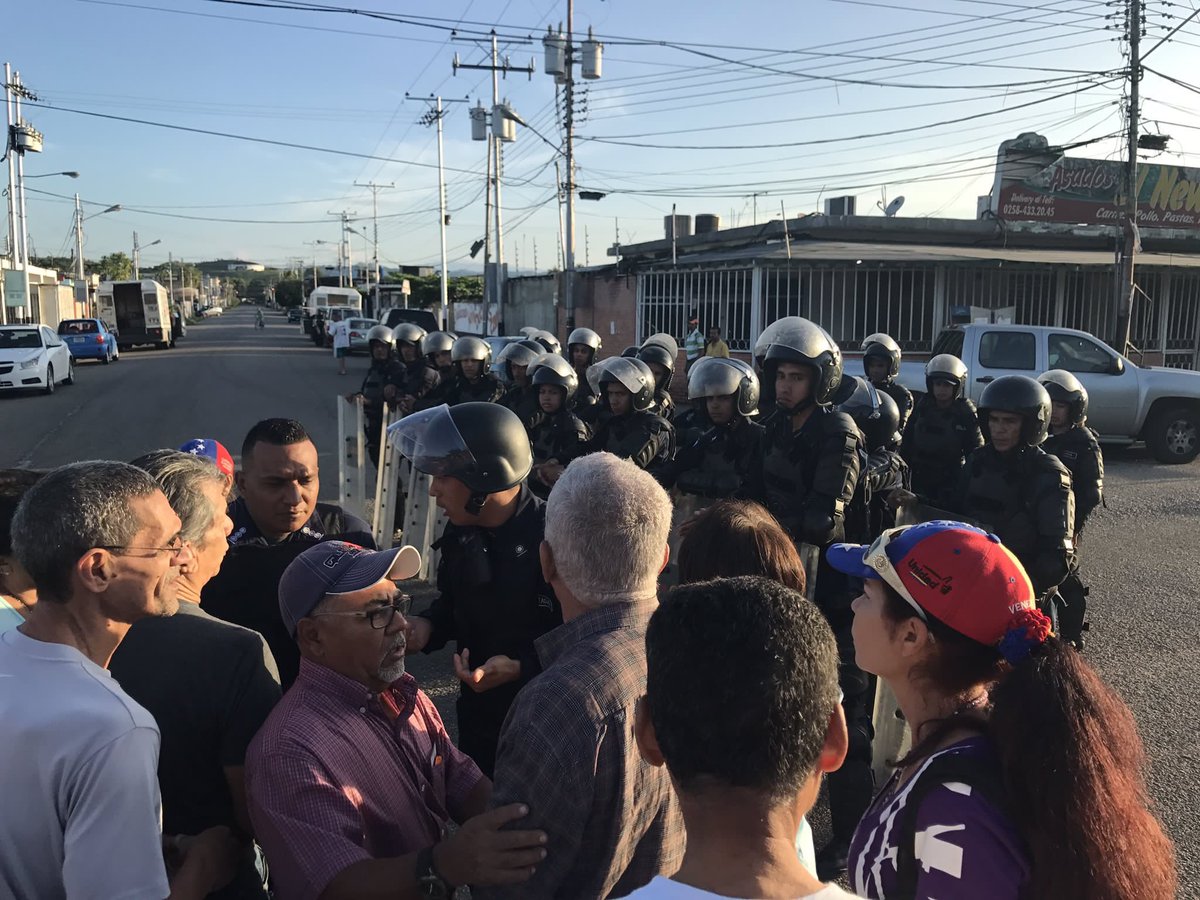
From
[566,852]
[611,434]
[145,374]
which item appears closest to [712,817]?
[566,852]

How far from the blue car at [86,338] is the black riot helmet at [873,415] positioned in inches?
1210

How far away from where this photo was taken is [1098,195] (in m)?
25.4

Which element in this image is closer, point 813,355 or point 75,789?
point 75,789

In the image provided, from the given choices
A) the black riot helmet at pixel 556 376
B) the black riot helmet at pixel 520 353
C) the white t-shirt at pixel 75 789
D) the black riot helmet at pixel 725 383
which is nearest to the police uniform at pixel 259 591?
the white t-shirt at pixel 75 789

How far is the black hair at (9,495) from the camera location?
2.30 m

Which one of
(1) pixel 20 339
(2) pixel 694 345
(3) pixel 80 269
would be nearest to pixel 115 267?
(3) pixel 80 269

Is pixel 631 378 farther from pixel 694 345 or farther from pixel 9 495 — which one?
pixel 694 345

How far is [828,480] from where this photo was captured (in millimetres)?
4594

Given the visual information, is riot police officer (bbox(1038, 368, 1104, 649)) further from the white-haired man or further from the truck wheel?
the truck wheel

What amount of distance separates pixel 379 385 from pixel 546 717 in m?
9.94

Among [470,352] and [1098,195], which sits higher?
[1098,195]

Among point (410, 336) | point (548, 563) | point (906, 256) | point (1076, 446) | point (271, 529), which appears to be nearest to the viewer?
point (548, 563)

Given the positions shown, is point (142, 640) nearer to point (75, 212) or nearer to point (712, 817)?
point (712, 817)

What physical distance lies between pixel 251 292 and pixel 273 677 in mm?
212883
